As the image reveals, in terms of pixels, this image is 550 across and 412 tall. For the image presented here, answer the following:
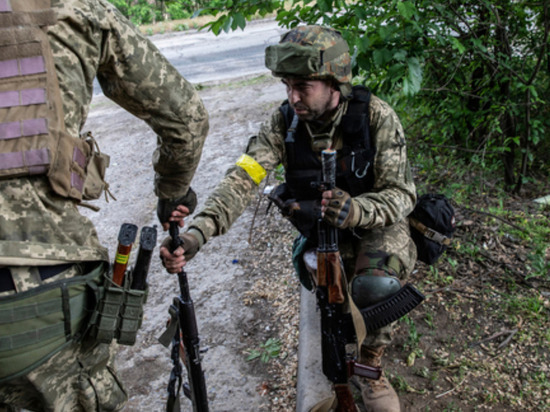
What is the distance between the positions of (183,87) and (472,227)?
2.73 meters

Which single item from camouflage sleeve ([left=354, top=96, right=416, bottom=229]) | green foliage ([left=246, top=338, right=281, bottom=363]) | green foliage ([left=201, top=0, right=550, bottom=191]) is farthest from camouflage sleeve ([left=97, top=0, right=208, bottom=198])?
green foliage ([left=246, top=338, right=281, bottom=363])

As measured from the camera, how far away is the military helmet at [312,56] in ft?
8.67

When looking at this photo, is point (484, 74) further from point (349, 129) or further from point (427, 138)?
point (349, 129)

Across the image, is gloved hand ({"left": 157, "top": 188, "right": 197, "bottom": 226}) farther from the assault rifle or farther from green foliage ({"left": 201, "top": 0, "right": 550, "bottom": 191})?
green foliage ({"left": 201, "top": 0, "right": 550, "bottom": 191})

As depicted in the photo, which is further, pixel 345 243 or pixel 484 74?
pixel 484 74

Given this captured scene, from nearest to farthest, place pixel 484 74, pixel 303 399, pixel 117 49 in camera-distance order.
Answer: pixel 117 49, pixel 303 399, pixel 484 74

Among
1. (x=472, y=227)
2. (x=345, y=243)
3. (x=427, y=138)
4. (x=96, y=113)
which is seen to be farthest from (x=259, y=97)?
(x=345, y=243)

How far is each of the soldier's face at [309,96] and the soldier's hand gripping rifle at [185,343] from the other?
0.93 meters

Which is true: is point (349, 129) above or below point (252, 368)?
above

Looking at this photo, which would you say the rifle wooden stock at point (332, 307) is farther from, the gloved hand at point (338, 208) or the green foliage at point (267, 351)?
the green foliage at point (267, 351)

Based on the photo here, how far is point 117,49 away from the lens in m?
1.85

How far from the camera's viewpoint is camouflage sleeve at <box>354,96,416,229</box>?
2.65 metres

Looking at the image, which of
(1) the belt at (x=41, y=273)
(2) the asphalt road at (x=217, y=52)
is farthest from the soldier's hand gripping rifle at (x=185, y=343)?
(2) the asphalt road at (x=217, y=52)

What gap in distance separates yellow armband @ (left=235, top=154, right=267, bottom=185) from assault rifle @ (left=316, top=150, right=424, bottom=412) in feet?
1.74
